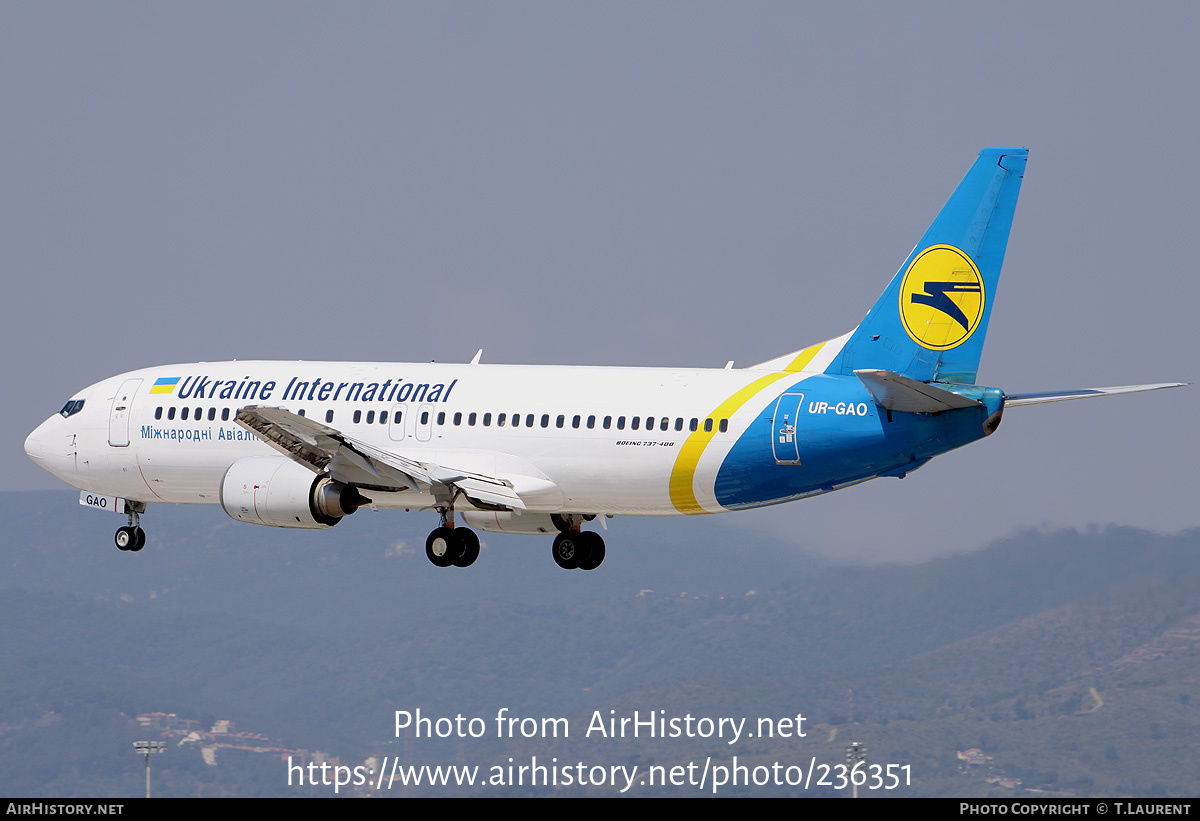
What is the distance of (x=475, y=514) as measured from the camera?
5234cm

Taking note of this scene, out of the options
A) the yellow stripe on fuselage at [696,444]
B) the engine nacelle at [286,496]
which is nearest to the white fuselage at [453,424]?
the yellow stripe on fuselage at [696,444]

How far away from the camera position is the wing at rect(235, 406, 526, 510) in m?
47.1

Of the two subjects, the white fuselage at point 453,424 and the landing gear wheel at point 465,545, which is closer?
the white fuselage at point 453,424

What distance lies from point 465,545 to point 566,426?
5388 millimetres

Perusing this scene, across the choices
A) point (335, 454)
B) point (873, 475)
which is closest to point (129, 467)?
point (335, 454)

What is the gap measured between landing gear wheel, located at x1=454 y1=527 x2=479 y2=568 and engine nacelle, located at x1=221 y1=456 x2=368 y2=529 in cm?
325

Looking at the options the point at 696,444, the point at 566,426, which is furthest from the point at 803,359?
the point at 566,426

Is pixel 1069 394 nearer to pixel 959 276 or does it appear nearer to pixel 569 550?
pixel 959 276

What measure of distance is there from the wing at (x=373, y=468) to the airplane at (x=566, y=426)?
0.21 feet

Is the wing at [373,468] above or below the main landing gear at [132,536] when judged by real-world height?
below

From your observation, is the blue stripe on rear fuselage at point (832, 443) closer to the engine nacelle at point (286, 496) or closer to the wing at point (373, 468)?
the wing at point (373, 468)

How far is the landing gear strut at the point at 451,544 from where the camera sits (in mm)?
50812
